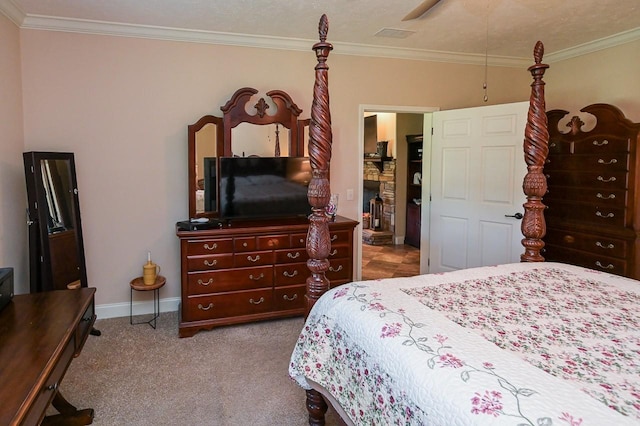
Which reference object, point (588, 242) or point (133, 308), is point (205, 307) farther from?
point (588, 242)

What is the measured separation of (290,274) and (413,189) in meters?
4.05

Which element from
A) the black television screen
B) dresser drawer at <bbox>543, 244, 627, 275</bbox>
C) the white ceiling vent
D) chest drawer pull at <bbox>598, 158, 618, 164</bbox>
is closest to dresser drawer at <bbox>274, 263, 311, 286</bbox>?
the black television screen

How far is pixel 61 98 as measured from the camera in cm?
363

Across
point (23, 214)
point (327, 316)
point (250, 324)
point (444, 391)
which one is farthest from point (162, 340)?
point (444, 391)

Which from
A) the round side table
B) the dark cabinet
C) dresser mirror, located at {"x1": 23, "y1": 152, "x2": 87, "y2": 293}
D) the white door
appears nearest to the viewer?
dresser mirror, located at {"x1": 23, "y1": 152, "x2": 87, "y2": 293}

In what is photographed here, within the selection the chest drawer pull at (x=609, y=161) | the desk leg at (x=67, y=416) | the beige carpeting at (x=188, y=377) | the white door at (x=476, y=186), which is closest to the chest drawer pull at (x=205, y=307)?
the beige carpeting at (x=188, y=377)

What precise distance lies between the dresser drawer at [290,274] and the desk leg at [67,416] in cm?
174

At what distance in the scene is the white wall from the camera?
10.4 ft

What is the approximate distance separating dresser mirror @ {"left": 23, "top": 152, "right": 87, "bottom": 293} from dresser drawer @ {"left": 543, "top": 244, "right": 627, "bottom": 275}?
4375mm

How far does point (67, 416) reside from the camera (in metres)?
2.31

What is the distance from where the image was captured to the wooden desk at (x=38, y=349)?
47.5 inches

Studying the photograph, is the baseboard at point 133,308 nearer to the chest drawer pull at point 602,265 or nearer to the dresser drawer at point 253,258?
the dresser drawer at point 253,258

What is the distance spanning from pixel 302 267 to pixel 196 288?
3.07 ft

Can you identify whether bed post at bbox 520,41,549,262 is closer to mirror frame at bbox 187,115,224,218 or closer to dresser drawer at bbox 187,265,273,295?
dresser drawer at bbox 187,265,273,295
